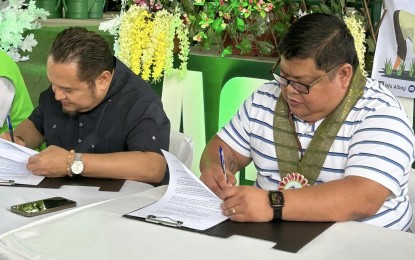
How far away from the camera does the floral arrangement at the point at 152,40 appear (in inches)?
151

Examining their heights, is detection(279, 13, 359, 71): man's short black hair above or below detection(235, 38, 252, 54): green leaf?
above

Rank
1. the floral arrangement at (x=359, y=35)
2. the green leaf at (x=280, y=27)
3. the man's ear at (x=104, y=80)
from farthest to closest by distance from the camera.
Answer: the green leaf at (x=280, y=27) → the floral arrangement at (x=359, y=35) → the man's ear at (x=104, y=80)

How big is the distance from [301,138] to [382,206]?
34cm

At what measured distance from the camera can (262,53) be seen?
3650 millimetres

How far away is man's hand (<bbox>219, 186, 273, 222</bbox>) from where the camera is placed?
1.71m

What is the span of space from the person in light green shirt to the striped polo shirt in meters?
1.02

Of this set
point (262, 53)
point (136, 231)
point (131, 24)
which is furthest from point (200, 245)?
point (131, 24)

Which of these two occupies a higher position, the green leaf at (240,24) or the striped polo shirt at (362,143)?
the green leaf at (240,24)

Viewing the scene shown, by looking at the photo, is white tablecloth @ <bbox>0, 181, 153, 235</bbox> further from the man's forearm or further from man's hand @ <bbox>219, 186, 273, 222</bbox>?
the man's forearm

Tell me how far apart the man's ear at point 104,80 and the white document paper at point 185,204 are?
2.21 feet

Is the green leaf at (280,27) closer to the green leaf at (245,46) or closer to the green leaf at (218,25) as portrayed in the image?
the green leaf at (245,46)

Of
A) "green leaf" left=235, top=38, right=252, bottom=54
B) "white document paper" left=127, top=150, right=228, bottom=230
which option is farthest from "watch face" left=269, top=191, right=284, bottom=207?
"green leaf" left=235, top=38, right=252, bottom=54

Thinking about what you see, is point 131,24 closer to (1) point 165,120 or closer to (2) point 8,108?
(2) point 8,108

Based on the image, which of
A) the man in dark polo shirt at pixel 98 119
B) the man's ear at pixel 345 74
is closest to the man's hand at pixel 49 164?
the man in dark polo shirt at pixel 98 119
